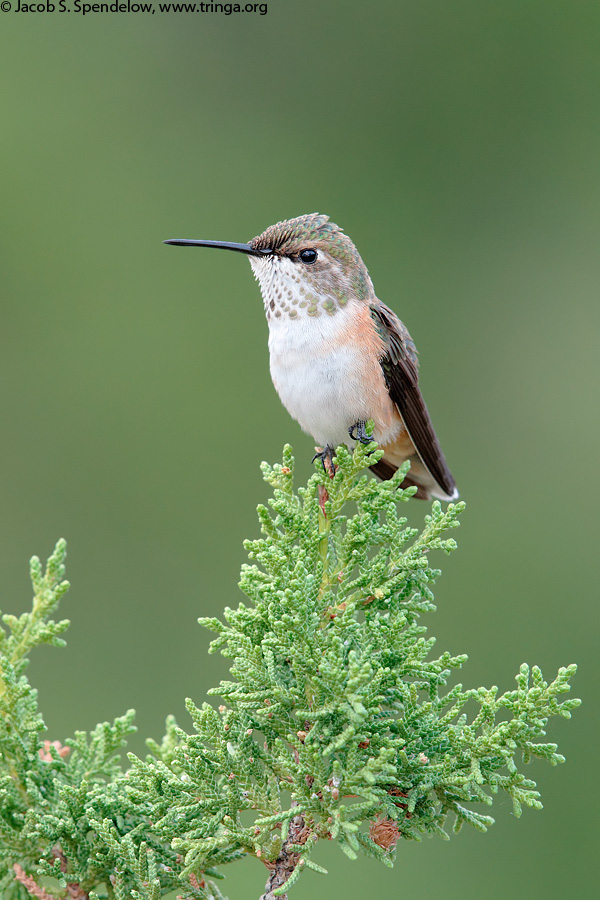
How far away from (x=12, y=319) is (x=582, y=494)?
4.22 metres

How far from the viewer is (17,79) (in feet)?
23.3

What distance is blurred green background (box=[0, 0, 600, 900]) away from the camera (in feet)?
20.0

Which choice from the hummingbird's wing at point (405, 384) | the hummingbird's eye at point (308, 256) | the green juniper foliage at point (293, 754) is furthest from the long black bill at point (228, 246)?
the green juniper foliage at point (293, 754)

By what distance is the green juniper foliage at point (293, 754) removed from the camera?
69.7 inches

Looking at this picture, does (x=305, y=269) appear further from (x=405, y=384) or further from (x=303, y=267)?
(x=405, y=384)

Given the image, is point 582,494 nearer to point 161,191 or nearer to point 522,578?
point 522,578

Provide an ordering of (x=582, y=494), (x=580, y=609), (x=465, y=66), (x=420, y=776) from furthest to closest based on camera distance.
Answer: (x=465, y=66)
(x=582, y=494)
(x=580, y=609)
(x=420, y=776)

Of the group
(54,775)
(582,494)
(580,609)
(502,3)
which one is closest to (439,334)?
(582,494)

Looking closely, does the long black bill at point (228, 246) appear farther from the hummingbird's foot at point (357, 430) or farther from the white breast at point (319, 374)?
the hummingbird's foot at point (357, 430)

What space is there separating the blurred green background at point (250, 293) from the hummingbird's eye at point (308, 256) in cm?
306

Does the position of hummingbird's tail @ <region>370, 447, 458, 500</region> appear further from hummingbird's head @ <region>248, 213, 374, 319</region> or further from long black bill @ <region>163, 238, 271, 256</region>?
long black bill @ <region>163, 238, 271, 256</region>

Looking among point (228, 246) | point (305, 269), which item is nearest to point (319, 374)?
point (305, 269)

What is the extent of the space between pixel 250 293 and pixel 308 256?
3759 millimetres

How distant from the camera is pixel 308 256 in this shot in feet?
10.6
